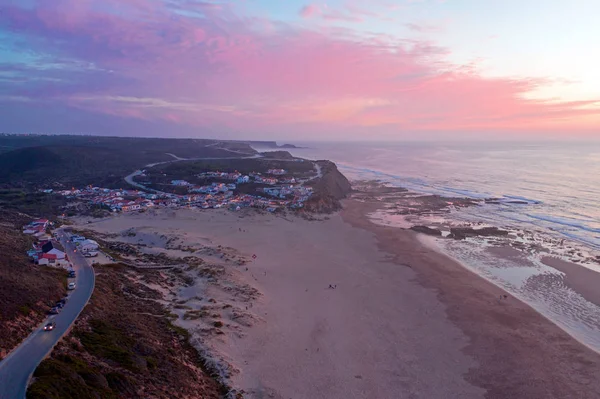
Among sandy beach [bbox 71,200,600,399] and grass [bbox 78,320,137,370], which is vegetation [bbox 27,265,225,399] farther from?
sandy beach [bbox 71,200,600,399]

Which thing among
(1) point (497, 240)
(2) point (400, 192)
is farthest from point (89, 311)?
(2) point (400, 192)

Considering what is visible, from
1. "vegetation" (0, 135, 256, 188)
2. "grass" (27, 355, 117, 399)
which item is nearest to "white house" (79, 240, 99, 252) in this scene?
"grass" (27, 355, 117, 399)

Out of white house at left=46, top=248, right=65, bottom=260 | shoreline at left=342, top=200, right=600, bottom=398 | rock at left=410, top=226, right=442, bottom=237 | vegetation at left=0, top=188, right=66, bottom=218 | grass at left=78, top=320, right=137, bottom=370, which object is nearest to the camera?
grass at left=78, top=320, right=137, bottom=370

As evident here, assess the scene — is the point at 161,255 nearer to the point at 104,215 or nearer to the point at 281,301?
the point at 281,301

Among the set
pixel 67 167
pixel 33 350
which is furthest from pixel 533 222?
pixel 67 167

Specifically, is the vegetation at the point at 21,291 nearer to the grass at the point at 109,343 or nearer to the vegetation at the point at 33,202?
the grass at the point at 109,343
